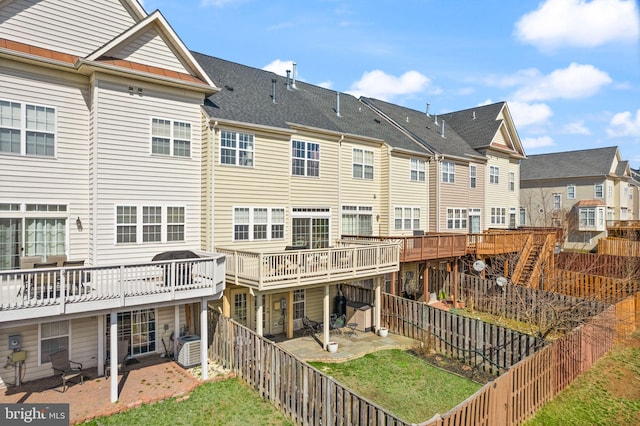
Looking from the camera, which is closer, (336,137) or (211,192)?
(211,192)

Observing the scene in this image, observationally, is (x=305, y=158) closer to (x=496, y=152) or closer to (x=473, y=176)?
(x=473, y=176)

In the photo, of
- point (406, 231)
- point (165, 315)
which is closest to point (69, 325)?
point (165, 315)

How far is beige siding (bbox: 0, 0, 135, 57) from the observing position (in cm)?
1148

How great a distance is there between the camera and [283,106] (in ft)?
59.5

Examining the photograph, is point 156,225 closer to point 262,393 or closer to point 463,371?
point 262,393

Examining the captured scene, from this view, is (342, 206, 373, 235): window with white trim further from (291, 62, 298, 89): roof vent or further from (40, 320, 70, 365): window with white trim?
(40, 320, 70, 365): window with white trim

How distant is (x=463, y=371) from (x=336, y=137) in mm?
11642

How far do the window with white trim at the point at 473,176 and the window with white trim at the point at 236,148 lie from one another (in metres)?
17.2

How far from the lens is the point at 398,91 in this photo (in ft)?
314

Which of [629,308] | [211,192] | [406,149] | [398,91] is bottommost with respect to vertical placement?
[629,308]

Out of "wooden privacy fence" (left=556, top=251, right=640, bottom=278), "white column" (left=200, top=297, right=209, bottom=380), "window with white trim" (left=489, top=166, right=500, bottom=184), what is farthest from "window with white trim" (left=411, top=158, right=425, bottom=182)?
"white column" (left=200, top=297, right=209, bottom=380)

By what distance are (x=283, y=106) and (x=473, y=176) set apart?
51.1 ft

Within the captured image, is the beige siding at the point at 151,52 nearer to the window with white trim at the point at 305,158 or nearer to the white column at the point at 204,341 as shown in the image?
the window with white trim at the point at 305,158

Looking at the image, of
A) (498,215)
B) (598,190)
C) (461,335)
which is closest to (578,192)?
(598,190)
